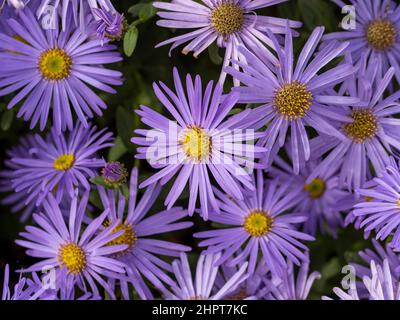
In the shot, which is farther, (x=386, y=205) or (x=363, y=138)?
(x=363, y=138)

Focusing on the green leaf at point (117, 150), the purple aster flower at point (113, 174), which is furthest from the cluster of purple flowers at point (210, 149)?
the green leaf at point (117, 150)

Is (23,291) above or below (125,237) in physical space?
below

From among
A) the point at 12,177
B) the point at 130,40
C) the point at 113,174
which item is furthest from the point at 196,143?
the point at 12,177

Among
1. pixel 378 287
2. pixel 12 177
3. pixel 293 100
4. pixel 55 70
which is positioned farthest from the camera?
pixel 12 177

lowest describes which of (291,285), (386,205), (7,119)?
(291,285)

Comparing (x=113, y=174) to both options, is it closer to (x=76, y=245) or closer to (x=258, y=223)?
(x=76, y=245)
